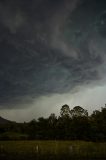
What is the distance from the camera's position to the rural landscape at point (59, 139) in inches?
1459

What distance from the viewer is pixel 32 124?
116m

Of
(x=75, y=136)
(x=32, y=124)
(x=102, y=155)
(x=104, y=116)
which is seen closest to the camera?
(x=102, y=155)

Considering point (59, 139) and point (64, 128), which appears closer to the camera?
point (59, 139)

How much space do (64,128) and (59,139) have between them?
22768 mm

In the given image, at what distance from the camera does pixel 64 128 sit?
10062 cm

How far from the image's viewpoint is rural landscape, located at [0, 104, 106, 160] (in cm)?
3706

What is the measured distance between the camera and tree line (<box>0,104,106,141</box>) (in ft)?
258

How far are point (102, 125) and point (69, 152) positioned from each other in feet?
165

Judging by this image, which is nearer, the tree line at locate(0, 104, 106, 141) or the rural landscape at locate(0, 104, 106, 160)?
the rural landscape at locate(0, 104, 106, 160)

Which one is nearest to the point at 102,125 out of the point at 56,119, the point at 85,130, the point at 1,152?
the point at 85,130

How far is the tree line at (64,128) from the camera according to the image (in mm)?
78750

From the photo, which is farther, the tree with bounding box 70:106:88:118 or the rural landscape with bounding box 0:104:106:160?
the tree with bounding box 70:106:88:118

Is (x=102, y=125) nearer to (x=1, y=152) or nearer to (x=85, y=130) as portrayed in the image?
(x=85, y=130)

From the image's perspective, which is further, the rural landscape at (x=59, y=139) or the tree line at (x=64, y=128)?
the tree line at (x=64, y=128)
